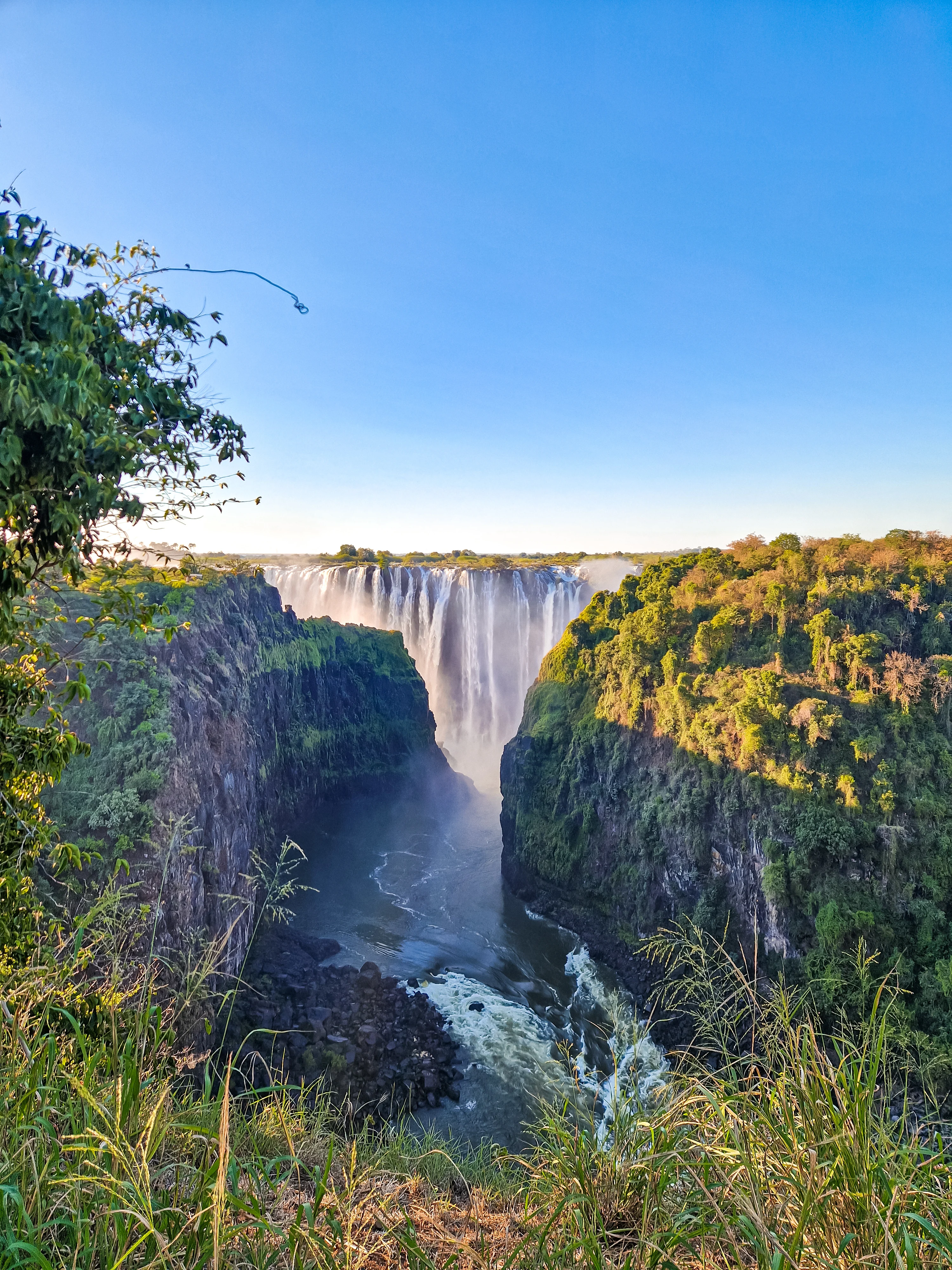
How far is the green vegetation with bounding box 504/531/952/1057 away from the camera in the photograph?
43.4 ft

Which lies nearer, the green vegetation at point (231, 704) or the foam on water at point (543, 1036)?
the green vegetation at point (231, 704)

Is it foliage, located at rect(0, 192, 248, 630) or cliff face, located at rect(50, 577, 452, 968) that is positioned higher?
A: foliage, located at rect(0, 192, 248, 630)

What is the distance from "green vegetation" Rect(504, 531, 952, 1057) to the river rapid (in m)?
2.81

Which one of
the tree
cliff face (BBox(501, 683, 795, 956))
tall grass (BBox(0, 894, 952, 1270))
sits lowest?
cliff face (BBox(501, 683, 795, 956))

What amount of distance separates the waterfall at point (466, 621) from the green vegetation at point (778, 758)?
19395mm

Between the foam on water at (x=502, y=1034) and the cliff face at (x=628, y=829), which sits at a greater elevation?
the cliff face at (x=628, y=829)

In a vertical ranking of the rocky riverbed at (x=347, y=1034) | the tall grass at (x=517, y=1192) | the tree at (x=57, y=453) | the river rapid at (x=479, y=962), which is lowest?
the river rapid at (x=479, y=962)

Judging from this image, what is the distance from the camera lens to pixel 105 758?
1465 cm

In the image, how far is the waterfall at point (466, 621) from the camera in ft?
147

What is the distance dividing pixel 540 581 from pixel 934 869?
3361 cm

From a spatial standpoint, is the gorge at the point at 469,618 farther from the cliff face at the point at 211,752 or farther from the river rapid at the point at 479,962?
the river rapid at the point at 479,962

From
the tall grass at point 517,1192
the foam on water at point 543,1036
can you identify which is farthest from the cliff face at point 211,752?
the foam on water at point 543,1036

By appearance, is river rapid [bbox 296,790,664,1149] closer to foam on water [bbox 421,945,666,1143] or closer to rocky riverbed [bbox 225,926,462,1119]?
foam on water [bbox 421,945,666,1143]

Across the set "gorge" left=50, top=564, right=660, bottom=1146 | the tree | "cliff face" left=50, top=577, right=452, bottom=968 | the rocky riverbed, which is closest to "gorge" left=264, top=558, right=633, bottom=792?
"gorge" left=50, top=564, right=660, bottom=1146
